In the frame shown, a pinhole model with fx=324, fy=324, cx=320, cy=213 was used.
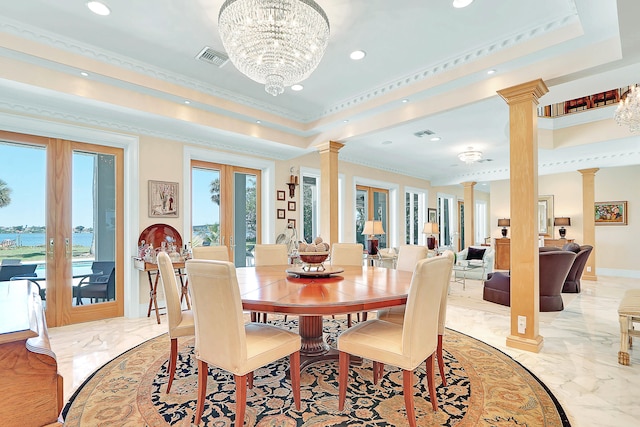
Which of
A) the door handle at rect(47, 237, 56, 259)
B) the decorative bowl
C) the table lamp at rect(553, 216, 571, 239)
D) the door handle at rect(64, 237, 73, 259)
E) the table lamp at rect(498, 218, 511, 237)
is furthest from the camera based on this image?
the table lamp at rect(498, 218, 511, 237)

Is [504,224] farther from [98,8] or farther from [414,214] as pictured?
[98,8]

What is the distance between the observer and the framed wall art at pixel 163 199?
14.1 ft

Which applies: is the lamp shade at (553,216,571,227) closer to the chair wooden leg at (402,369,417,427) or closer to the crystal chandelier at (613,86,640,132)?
the crystal chandelier at (613,86,640,132)

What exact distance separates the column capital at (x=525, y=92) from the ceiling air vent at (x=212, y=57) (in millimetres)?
2684

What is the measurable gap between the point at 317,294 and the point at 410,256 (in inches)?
61.0

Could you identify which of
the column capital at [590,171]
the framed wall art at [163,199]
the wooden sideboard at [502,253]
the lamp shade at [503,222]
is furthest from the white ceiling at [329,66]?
the lamp shade at [503,222]

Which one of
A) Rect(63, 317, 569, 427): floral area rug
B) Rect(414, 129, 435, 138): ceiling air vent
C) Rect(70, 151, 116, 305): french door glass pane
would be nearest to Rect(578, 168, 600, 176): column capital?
Rect(414, 129, 435, 138): ceiling air vent

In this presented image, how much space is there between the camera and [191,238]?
476 cm

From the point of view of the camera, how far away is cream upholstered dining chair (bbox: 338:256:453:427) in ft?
6.01

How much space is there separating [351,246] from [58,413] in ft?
10.6

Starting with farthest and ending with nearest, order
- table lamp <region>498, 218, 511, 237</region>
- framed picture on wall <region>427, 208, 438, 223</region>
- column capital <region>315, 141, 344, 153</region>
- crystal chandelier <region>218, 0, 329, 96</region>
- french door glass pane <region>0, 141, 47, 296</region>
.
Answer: framed picture on wall <region>427, 208, 438, 223</region> < table lamp <region>498, 218, 511, 237</region> < column capital <region>315, 141, 344, 153</region> < french door glass pane <region>0, 141, 47, 296</region> < crystal chandelier <region>218, 0, 329, 96</region>

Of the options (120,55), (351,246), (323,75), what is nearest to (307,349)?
(351,246)

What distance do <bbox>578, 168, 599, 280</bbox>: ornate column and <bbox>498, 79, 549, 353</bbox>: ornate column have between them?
5375 mm

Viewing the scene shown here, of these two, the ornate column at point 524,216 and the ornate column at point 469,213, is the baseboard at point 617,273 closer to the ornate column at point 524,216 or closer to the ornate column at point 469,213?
the ornate column at point 469,213
